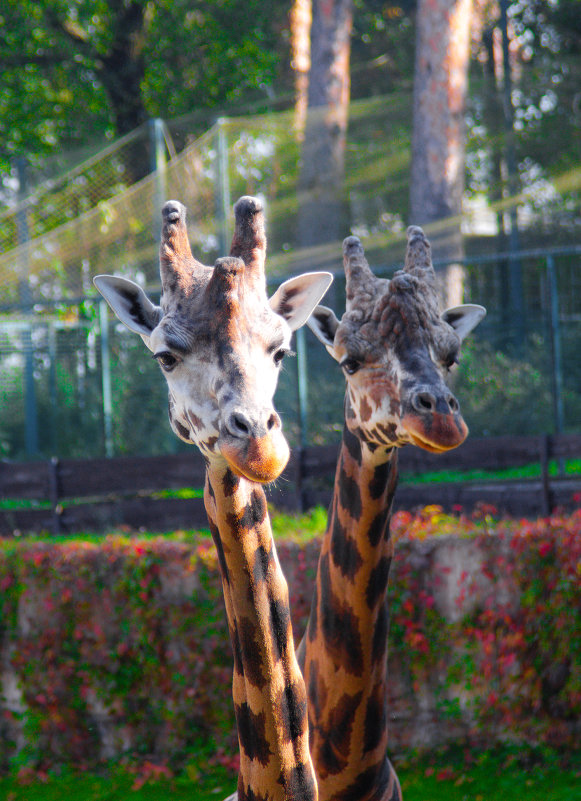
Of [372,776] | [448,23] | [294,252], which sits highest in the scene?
[448,23]

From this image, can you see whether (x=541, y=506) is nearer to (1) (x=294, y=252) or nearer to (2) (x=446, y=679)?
(2) (x=446, y=679)

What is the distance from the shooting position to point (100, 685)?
6555 millimetres

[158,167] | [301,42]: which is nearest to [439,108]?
[158,167]

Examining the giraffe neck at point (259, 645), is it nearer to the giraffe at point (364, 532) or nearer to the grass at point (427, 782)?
the giraffe at point (364, 532)

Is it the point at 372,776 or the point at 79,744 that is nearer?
the point at 372,776

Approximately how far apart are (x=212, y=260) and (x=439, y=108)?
3410 millimetres

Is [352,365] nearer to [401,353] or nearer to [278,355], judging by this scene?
[401,353]

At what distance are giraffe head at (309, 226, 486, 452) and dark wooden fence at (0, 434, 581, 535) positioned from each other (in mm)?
4032

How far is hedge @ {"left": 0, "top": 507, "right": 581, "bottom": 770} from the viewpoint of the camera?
224 inches

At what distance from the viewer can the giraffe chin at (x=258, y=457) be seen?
2170 millimetres

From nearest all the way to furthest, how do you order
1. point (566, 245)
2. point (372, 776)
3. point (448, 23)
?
point (372, 776) → point (448, 23) → point (566, 245)

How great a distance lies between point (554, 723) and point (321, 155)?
9102mm

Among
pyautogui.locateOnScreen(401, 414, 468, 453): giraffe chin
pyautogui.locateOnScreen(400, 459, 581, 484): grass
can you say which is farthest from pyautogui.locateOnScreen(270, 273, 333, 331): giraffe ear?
pyautogui.locateOnScreen(400, 459, 581, 484): grass

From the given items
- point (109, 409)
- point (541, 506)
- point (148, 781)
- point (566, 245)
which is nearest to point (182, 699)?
point (148, 781)
